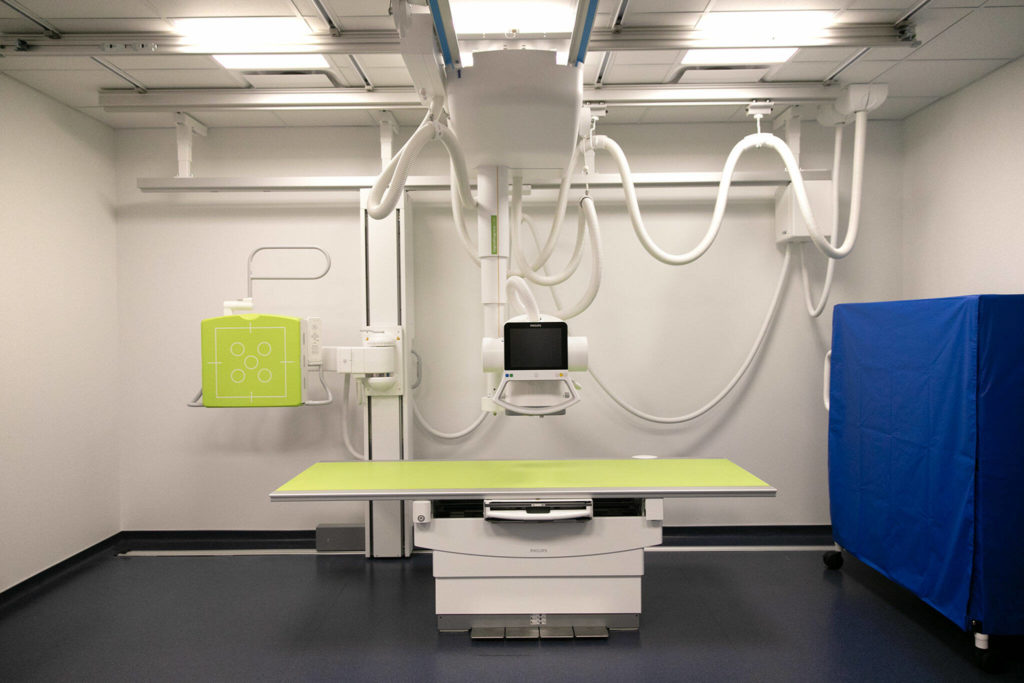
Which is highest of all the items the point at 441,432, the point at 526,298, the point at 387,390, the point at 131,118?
the point at 131,118

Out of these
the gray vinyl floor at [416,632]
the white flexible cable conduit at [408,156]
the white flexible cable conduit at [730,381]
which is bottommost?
the gray vinyl floor at [416,632]

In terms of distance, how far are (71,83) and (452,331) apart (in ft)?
7.85

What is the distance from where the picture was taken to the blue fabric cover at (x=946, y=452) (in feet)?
7.37

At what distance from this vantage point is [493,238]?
2.44m

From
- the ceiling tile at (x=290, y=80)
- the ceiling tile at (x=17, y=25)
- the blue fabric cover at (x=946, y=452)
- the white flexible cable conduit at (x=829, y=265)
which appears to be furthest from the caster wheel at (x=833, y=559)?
the ceiling tile at (x=17, y=25)

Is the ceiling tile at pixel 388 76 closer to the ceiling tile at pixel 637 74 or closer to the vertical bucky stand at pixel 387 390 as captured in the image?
the vertical bucky stand at pixel 387 390

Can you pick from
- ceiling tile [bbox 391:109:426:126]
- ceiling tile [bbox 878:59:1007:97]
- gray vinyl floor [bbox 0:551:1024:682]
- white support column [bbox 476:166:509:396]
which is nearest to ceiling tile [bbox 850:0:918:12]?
A: ceiling tile [bbox 878:59:1007:97]

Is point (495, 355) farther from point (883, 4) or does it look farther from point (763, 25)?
point (883, 4)

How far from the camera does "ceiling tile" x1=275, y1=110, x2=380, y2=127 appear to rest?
3.50 m

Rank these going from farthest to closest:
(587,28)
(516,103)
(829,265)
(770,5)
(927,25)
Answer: (829,265) → (927,25) → (770,5) → (516,103) → (587,28)

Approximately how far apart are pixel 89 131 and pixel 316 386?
2.01 m

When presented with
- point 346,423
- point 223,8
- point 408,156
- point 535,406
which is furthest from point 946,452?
point 223,8

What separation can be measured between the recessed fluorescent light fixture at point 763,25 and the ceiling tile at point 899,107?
1146 millimetres

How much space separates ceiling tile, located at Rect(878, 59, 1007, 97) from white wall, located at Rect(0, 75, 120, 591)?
448 centimetres
